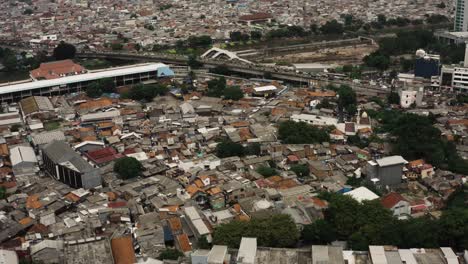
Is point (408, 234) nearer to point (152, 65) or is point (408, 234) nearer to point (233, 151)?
point (233, 151)

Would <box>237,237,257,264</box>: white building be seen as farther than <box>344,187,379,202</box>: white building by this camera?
No

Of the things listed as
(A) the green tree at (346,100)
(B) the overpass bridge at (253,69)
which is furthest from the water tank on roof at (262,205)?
(B) the overpass bridge at (253,69)

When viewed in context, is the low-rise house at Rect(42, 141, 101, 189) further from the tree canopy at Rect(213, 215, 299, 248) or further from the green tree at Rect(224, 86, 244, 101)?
the green tree at Rect(224, 86, 244, 101)

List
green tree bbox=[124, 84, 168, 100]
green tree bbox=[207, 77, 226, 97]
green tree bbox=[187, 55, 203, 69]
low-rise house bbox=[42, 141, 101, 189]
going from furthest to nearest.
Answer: green tree bbox=[187, 55, 203, 69] < green tree bbox=[207, 77, 226, 97] < green tree bbox=[124, 84, 168, 100] < low-rise house bbox=[42, 141, 101, 189]

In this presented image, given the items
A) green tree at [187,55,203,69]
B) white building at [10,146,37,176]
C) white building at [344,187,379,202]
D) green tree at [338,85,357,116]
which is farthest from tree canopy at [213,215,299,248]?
green tree at [187,55,203,69]

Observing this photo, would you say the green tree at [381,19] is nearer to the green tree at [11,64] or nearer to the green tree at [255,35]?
the green tree at [255,35]

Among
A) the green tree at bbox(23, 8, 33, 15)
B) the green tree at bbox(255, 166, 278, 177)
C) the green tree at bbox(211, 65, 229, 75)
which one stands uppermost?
the green tree at bbox(23, 8, 33, 15)
